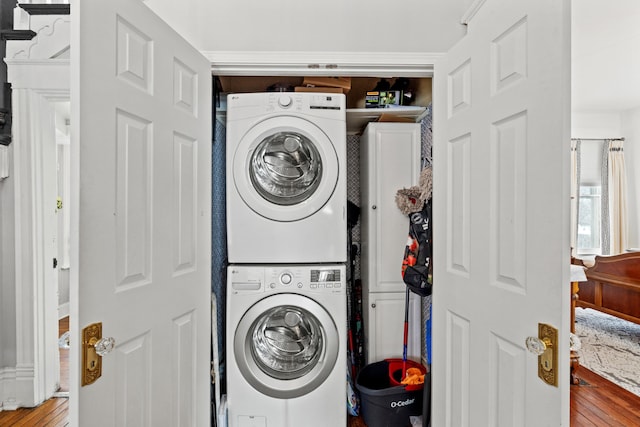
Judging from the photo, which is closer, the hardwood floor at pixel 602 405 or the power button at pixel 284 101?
the power button at pixel 284 101

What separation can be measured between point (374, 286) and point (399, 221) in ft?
1.54

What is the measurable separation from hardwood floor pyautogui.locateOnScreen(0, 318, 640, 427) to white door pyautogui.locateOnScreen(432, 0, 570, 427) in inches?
44.0

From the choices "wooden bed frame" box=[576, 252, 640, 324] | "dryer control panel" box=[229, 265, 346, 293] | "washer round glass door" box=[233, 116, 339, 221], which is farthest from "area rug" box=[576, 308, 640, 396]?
"washer round glass door" box=[233, 116, 339, 221]

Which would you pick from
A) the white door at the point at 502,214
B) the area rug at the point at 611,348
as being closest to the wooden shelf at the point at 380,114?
the white door at the point at 502,214

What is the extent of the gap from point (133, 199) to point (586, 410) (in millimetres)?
3037

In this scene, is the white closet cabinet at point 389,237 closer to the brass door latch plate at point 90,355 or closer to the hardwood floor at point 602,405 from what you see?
the hardwood floor at point 602,405

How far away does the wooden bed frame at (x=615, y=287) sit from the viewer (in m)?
3.46

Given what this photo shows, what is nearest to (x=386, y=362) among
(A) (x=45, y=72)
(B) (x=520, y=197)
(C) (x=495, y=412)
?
(C) (x=495, y=412)

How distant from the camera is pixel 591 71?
4012 mm

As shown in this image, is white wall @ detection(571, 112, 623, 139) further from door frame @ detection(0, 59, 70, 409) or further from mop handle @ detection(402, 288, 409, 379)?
door frame @ detection(0, 59, 70, 409)

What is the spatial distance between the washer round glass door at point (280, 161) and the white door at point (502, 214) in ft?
1.97

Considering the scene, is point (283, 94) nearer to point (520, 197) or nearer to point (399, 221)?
point (399, 221)

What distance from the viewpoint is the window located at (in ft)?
19.9

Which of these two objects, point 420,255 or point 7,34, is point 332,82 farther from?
point 7,34
